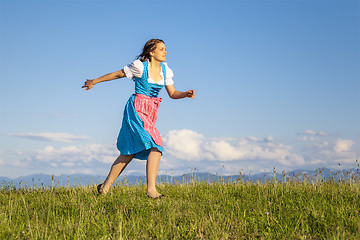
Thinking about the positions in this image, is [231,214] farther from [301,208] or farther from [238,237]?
[301,208]

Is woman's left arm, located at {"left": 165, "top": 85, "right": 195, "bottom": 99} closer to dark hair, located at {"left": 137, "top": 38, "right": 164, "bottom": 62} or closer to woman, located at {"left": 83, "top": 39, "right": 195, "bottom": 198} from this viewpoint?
woman, located at {"left": 83, "top": 39, "right": 195, "bottom": 198}

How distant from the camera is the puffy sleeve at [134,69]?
6.20 metres

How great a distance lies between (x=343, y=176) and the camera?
7.63 metres

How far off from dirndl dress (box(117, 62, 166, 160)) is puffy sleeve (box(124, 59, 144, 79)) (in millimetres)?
58

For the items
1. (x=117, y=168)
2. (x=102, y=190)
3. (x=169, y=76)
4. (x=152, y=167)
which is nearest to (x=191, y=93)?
(x=169, y=76)

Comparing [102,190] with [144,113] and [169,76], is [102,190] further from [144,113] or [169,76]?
[169,76]

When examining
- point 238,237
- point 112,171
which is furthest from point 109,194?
point 238,237

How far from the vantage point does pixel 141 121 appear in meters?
6.06

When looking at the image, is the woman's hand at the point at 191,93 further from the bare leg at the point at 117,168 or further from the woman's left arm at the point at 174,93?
the bare leg at the point at 117,168

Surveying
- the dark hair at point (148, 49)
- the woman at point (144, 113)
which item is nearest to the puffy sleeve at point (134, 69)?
the woman at point (144, 113)

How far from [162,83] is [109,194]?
2.04 metres

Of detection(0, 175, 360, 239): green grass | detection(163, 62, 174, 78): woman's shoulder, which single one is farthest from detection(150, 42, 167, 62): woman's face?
detection(0, 175, 360, 239): green grass

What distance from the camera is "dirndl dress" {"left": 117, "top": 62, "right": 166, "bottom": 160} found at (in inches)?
238

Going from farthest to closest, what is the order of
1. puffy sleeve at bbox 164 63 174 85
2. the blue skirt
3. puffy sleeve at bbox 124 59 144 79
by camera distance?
puffy sleeve at bbox 164 63 174 85, puffy sleeve at bbox 124 59 144 79, the blue skirt
